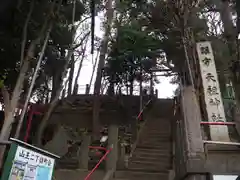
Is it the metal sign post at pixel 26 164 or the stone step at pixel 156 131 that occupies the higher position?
the stone step at pixel 156 131

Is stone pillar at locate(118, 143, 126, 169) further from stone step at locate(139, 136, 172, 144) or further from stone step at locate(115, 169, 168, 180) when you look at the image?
stone step at locate(139, 136, 172, 144)

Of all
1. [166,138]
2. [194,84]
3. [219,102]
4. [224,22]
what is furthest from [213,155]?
[166,138]

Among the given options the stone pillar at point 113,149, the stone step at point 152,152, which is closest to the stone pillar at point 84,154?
the stone pillar at point 113,149

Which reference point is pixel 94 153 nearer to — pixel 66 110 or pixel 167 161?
pixel 167 161

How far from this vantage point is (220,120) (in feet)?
19.9

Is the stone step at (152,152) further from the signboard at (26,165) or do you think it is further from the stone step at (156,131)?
the signboard at (26,165)

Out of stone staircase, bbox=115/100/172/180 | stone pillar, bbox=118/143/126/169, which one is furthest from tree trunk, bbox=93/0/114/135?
stone pillar, bbox=118/143/126/169

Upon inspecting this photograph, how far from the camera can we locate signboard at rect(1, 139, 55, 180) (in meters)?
3.61

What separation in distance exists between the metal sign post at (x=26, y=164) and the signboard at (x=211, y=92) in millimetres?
3580

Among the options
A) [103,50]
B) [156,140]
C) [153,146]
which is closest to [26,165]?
[153,146]

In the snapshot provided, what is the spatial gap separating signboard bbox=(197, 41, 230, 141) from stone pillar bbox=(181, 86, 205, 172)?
415 millimetres

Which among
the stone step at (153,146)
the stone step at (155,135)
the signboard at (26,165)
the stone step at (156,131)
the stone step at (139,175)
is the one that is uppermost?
the stone step at (156,131)

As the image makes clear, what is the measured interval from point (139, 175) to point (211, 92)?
318 centimetres

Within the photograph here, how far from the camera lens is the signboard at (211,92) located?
5.86 meters
